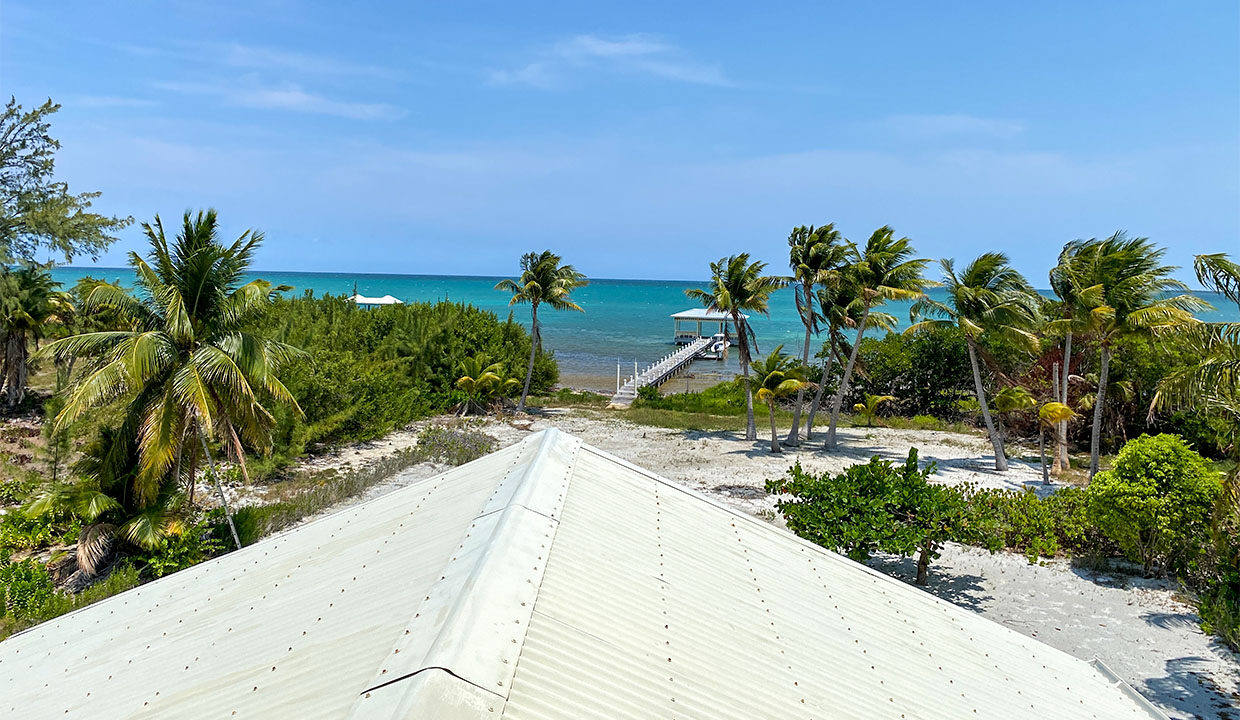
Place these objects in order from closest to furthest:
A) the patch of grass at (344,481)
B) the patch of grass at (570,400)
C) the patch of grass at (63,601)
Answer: the patch of grass at (63,601) < the patch of grass at (344,481) < the patch of grass at (570,400)

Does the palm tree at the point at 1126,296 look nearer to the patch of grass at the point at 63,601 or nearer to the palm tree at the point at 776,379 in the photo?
the palm tree at the point at 776,379

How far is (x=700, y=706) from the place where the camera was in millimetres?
4008

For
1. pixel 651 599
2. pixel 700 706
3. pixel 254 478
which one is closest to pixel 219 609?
pixel 651 599


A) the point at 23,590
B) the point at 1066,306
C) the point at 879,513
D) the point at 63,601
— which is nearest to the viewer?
the point at 63,601

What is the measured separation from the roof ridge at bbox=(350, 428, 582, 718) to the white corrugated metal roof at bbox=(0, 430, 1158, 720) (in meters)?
0.01

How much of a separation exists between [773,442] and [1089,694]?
62.2 ft

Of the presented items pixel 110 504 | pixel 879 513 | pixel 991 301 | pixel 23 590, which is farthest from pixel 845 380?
pixel 23 590

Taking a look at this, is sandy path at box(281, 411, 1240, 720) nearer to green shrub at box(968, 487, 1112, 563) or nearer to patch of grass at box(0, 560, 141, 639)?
green shrub at box(968, 487, 1112, 563)

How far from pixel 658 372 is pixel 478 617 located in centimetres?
4523

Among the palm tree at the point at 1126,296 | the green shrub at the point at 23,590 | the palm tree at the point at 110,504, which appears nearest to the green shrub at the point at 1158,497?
the palm tree at the point at 1126,296

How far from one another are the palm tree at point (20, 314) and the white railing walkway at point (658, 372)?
25428 millimetres

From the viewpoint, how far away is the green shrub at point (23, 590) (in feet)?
34.4

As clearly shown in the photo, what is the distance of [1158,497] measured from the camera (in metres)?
12.0

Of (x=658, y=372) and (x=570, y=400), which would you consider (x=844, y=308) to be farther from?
(x=658, y=372)
